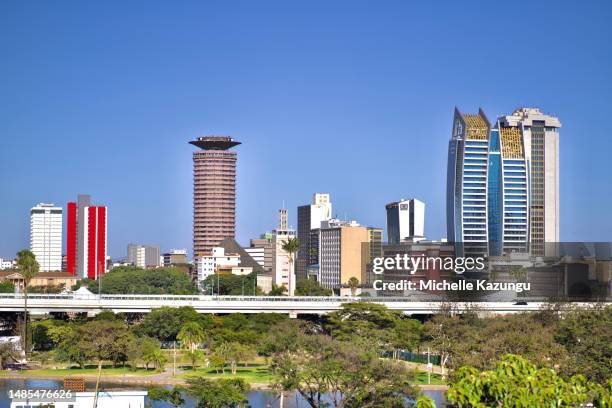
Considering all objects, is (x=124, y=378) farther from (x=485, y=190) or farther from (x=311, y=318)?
(x=485, y=190)

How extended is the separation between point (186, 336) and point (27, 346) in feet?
41.1

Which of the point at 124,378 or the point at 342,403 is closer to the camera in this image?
the point at 342,403

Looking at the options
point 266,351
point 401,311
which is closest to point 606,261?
point 401,311

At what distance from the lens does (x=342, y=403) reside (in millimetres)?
51656

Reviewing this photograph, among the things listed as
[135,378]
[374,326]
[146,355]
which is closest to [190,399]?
[135,378]

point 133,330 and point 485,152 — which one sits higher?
point 485,152

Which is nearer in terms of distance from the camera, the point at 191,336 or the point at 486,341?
the point at 486,341

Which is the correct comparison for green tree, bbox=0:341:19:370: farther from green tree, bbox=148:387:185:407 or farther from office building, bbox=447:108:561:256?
office building, bbox=447:108:561:256

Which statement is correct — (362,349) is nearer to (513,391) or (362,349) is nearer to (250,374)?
(250,374)

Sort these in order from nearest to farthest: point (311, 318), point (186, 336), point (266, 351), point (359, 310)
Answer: point (266, 351)
point (186, 336)
point (359, 310)
point (311, 318)

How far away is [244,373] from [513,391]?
2074 inches

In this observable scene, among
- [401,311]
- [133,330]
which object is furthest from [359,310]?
[133,330]

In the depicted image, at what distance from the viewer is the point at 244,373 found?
75.1 meters

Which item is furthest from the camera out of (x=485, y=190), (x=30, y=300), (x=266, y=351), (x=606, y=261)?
(x=485, y=190)
